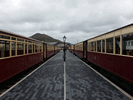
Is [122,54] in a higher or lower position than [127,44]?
lower

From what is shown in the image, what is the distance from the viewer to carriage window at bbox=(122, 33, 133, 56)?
381cm

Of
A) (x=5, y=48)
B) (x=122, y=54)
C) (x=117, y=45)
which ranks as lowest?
(x=122, y=54)

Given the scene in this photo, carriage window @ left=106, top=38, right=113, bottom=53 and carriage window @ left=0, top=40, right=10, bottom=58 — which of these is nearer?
carriage window @ left=0, top=40, right=10, bottom=58

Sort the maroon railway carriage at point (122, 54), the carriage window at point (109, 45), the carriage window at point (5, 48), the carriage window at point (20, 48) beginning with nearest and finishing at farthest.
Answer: the maroon railway carriage at point (122, 54)
the carriage window at point (5, 48)
the carriage window at point (109, 45)
the carriage window at point (20, 48)

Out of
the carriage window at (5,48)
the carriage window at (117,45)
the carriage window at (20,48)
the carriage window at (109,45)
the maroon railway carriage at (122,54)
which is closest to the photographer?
the maroon railway carriage at (122,54)

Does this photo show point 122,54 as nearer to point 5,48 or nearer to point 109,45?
point 109,45

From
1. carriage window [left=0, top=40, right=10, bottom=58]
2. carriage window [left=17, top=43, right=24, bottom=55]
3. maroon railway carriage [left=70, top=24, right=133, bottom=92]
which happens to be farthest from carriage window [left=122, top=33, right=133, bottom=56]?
carriage window [left=17, top=43, right=24, bottom=55]

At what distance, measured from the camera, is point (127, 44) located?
13.2 ft

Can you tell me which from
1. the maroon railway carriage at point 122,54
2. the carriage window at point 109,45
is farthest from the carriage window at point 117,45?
the carriage window at point 109,45

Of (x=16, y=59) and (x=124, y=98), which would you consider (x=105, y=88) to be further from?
(x=16, y=59)

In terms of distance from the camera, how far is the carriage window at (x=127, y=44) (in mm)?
3807

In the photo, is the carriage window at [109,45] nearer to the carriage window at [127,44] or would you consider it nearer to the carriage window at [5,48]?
the carriage window at [127,44]

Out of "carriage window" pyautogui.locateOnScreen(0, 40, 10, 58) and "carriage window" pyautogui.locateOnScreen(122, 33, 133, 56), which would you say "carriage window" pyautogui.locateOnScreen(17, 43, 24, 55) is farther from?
"carriage window" pyautogui.locateOnScreen(122, 33, 133, 56)

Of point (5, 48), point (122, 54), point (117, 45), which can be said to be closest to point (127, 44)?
point (122, 54)
